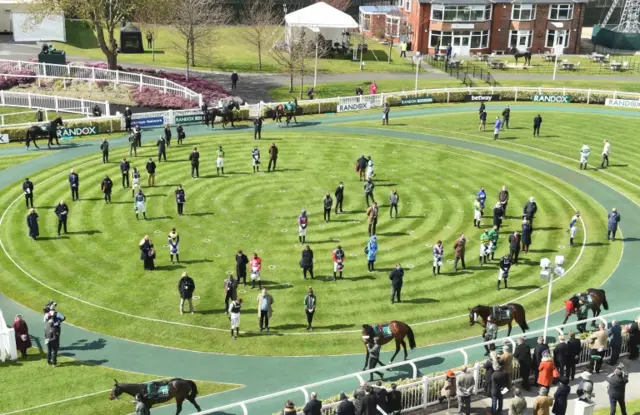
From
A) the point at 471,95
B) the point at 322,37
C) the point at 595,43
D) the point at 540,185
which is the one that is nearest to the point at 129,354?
the point at 540,185

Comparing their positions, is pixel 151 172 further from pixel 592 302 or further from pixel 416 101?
pixel 416 101

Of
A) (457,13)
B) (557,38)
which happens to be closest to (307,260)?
(457,13)

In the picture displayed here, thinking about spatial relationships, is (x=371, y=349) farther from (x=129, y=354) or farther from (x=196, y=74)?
(x=196, y=74)

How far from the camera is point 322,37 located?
80125mm

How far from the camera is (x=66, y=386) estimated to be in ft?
70.5

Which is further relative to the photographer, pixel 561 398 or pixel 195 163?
pixel 195 163

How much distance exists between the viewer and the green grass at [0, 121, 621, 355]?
26.0 m

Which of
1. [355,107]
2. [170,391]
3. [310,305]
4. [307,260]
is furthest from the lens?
[355,107]

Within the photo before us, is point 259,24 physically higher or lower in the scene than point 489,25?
lower

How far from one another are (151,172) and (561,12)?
203 feet

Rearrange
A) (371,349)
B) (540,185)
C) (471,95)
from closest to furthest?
1. (371,349)
2. (540,185)
3. (471,95)

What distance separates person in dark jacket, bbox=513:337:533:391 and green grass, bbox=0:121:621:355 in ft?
14.7

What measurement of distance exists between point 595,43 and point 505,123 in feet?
151

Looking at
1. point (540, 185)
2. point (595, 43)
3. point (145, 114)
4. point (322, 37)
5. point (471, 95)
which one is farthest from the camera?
point (595, 43)
